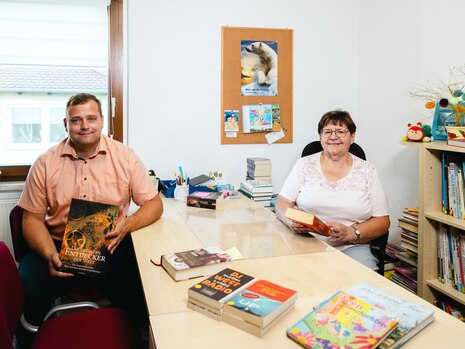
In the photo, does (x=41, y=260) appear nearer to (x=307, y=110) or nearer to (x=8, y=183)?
(x=8, y=183)

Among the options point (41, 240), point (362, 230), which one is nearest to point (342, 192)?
point (362, 230)

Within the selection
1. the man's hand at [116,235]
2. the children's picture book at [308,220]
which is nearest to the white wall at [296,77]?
the man's hand at [116,235]

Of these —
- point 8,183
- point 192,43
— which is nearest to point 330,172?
point 192,43

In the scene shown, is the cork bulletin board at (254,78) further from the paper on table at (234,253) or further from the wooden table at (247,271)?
the paper on table at (234,253)

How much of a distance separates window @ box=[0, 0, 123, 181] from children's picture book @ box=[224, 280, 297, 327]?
2.12 meters

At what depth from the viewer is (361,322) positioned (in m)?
1.08

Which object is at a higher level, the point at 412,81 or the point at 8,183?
the point at 412,81

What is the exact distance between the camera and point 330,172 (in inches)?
92.6

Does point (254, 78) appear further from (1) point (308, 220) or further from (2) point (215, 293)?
(2) point (215, 293)

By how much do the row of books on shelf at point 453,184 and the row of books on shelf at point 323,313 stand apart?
3.73 ft

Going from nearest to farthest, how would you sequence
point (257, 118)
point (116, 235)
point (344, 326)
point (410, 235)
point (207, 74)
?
1. point (344, 326)
2. point (116, 235)
3. point (410, 235)
4. point (207, 74)
5. point (257, 118)

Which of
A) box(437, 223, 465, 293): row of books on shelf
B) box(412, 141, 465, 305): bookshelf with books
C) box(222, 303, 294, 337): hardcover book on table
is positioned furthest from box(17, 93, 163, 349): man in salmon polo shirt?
box(437, 223, 465, 293): row of books on shelf

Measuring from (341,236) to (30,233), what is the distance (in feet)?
4.90

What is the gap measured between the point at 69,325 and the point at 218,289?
79cm
